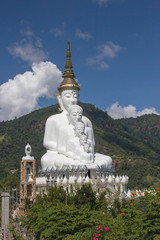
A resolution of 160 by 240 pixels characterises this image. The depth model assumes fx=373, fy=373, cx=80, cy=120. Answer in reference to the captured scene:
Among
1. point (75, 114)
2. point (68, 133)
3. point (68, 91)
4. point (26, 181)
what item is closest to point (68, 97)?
point (68, 91)

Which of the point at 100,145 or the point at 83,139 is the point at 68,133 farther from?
the point at 100,145

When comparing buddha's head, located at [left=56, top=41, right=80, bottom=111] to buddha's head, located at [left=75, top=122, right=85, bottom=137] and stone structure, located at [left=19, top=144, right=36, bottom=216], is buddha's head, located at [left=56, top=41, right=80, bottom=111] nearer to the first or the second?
Result: buddha's head, located at [left=75, top=122, right=85, bottom=137]

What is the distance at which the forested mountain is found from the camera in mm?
65875

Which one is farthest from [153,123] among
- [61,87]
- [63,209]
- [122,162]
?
[63,209]

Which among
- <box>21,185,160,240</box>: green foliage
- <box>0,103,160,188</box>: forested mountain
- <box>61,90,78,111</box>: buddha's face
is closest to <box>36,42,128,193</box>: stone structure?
<box>61,90,78,111</box>: buddha's face

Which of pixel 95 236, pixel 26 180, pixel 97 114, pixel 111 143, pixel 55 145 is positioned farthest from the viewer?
pixel 97 114

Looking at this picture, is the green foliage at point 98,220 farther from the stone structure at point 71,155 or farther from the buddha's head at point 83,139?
the buddha's head at point 83,139

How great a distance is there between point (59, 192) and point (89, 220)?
4396mm

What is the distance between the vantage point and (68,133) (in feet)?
79.9

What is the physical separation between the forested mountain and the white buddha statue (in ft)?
93.0

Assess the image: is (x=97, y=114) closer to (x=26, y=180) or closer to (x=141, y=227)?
(x=26, y=180)

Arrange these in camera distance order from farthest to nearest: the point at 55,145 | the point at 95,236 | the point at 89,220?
the point at 55,145 < the point at 89,220 < the point at 95,236

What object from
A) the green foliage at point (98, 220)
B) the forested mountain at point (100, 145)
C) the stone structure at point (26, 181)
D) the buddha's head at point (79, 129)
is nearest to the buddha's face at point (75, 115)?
the buddha's head at point (79, 129)

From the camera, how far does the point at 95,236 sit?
11453 millimetres
